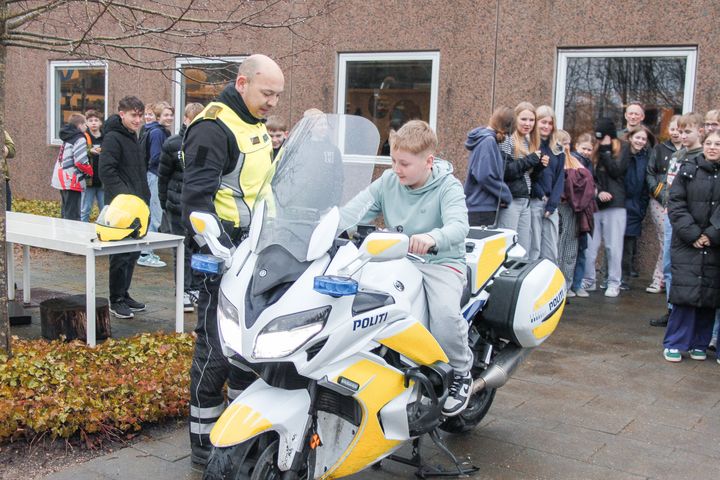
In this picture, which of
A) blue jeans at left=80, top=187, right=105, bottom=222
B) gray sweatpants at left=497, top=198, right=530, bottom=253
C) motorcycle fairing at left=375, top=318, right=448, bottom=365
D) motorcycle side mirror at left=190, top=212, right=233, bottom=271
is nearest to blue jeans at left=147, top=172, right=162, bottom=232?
blue jeans at left=80, top=187, right=105, bottom=222

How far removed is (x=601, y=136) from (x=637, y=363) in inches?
138

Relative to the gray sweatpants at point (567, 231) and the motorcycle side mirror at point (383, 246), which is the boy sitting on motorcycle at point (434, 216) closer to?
the motorcycle side mirror at point (383, 246)

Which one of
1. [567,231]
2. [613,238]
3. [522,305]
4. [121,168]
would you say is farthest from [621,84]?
[522,305]

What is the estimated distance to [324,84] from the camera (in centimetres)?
Result: 1227

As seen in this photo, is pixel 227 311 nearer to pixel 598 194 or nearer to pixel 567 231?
pixel 567 231

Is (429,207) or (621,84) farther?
(621,84)

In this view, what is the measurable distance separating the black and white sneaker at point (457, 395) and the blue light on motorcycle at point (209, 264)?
1.30m

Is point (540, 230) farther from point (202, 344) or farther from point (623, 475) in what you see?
point (202, 344)

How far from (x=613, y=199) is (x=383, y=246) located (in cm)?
678

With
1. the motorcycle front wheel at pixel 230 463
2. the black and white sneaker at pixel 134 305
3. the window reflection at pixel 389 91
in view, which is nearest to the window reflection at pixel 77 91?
the window reflection at pixel 389 91

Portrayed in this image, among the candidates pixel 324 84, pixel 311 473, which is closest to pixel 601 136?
pixel 324 84

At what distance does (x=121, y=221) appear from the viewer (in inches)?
242

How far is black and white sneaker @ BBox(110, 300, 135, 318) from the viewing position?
7676 millimetres

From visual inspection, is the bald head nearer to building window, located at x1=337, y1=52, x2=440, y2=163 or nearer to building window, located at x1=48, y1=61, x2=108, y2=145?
building window, located at x1=337, y1=52, x2=440, y2=163
